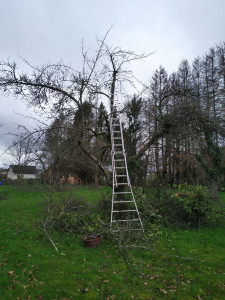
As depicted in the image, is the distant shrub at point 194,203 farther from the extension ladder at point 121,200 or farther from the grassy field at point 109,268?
the extension ladder at point 121,200

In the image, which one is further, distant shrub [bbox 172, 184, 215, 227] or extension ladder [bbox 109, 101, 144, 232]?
distant shrub [bbox 172, 184, 215, 227]

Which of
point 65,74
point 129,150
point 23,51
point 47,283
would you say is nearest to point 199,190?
point 129,150

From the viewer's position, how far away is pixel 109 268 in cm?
401

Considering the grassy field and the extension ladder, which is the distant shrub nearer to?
the grassy field

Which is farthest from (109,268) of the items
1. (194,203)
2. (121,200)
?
(194,203)

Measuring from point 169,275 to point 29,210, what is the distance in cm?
725

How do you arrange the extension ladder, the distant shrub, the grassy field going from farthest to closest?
the distant shrub
the extension ladder
the grassy field

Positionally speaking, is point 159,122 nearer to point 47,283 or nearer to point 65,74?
point 65,74

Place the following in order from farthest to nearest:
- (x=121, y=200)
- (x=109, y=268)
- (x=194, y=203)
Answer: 1. (x=121, y=200)
2. (x=194, y=203)
3. (x=109, y=268)

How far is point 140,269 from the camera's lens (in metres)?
3.94

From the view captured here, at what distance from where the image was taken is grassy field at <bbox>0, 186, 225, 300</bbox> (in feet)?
10.6

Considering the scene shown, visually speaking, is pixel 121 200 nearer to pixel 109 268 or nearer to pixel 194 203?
pixel 194 203

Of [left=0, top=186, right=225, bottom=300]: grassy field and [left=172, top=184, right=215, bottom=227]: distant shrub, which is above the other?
[left=172, top=184, right=215, bottom=227]: distant shrub

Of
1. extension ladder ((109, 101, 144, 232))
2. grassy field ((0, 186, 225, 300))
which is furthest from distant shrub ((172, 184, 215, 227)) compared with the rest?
extension ladder ((109, 101, 144, 232))
